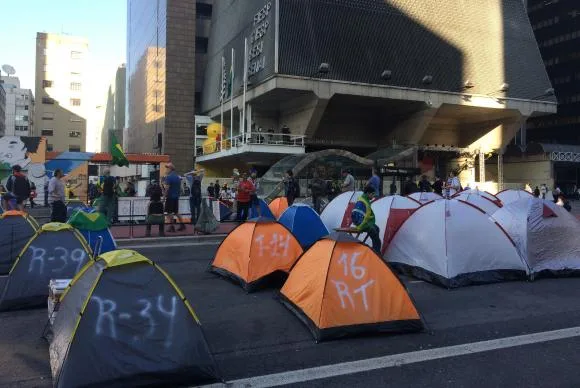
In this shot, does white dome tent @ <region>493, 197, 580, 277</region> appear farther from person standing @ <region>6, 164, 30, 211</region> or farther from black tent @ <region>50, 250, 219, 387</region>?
person standing @ <region>6, 164, 30, 211</region>

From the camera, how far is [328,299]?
552 centimetres

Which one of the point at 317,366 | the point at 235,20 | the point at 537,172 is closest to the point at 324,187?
the point at 317,366

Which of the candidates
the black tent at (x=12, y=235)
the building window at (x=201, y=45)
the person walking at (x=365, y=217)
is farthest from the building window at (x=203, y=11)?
the person walking at (x=365, y=217)

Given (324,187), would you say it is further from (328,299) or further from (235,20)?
(235,20)

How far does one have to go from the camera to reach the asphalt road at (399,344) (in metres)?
4.42

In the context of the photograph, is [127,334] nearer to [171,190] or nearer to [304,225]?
[304,225]

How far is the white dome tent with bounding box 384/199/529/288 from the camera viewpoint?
8.10 m

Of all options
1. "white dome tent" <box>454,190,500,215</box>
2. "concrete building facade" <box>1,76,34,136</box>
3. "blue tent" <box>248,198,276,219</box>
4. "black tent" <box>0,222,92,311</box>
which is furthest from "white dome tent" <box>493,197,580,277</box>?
"concrete building facade" <box>1,76,34,136</box>

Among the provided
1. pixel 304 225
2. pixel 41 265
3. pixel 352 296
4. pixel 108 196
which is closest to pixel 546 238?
pixel 304 225

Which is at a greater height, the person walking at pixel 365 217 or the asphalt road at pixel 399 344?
the person walking at pixel 365 217

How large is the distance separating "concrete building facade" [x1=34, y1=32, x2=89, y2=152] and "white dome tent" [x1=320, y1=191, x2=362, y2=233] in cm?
8593

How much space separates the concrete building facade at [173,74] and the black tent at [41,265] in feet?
124

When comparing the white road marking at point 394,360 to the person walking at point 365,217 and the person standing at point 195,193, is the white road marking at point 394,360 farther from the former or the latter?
the person standing at point 195,193

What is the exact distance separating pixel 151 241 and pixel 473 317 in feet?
28.7
